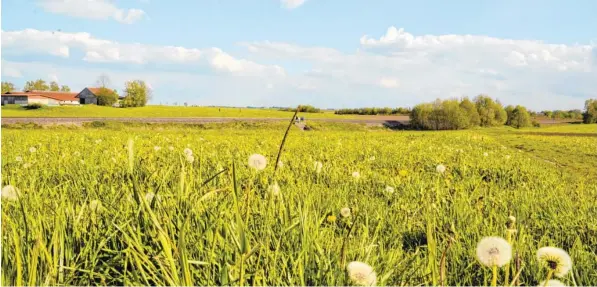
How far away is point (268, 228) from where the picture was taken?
2287 millimetres

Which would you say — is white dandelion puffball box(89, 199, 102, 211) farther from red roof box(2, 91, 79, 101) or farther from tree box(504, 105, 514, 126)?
red roof box(2, 91, 79, 101)

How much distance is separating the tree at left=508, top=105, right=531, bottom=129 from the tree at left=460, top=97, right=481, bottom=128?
37.1 ft

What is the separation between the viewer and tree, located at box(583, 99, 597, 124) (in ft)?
201

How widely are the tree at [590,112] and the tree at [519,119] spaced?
774 cm

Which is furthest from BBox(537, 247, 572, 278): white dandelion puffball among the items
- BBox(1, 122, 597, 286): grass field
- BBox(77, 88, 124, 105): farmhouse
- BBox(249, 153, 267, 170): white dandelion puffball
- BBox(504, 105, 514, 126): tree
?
BBox(77, 88, 124, 105): farmhouse

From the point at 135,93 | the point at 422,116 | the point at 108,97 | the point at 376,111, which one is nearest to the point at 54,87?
the point at 108,97

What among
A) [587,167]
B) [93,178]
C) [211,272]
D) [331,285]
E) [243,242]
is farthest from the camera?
[587,167]

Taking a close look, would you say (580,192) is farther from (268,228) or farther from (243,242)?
(243,242)

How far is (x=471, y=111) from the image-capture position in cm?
5441

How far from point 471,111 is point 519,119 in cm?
1352

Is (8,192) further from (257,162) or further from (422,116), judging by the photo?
(422,116)

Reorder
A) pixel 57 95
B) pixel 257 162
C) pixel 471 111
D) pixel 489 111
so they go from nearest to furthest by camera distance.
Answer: pixel 257 162 → pixel 471 111 → pixel 489 111 → pixel 57 95

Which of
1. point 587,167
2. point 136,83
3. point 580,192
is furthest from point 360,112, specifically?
point 580,192

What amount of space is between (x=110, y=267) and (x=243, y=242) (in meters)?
1.07
